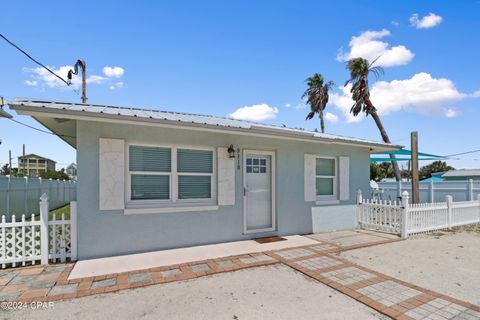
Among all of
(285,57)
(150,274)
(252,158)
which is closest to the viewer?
(150,274)

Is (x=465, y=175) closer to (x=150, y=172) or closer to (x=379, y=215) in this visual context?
(x=379, y=215)

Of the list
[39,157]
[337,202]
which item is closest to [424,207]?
[337,202]

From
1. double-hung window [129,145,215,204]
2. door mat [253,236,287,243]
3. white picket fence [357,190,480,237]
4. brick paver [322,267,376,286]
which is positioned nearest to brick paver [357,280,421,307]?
brick paver [322,267,376,286]

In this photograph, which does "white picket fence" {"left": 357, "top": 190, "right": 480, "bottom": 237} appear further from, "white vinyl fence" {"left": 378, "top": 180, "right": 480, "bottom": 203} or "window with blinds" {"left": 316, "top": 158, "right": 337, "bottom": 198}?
"white vinyl fence" {"left": 378, "top": 180, "right": 480, "bottom": 203}

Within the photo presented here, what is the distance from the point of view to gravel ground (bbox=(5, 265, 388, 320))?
307cm

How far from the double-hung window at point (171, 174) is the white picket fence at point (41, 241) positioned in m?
1.32


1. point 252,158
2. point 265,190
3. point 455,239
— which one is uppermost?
point 252,158

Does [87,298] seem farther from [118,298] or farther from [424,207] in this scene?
→ [424,207]

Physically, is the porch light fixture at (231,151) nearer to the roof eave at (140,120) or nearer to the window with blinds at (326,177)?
the roof eave at (140,120)

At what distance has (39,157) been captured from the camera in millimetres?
64562

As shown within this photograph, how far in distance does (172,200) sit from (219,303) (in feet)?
9.62

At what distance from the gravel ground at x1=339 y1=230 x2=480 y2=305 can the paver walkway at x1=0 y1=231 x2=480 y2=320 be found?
350 mm

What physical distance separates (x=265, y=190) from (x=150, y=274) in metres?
3.75

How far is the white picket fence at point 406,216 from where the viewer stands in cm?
749
